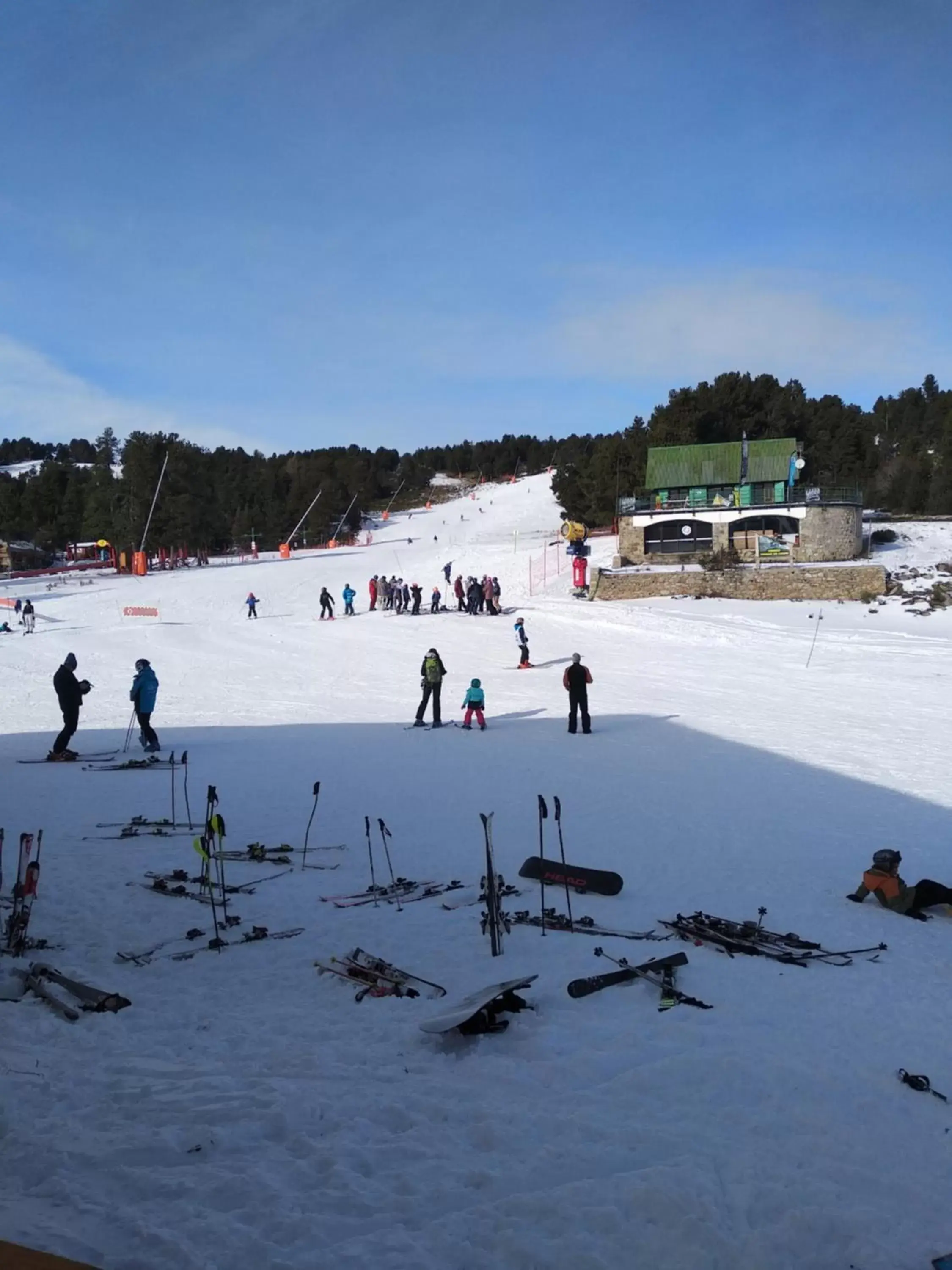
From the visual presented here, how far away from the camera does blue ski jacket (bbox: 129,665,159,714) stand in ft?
51.6

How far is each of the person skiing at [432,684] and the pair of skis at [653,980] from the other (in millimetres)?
11769

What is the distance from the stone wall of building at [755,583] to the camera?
127ft

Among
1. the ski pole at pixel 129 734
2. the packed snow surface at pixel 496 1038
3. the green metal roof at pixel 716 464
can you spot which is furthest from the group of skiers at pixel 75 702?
the green metal roof at pixel 716 464

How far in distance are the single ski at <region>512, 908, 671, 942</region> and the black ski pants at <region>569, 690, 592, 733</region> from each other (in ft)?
30.5

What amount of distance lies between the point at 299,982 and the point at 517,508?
83.7m

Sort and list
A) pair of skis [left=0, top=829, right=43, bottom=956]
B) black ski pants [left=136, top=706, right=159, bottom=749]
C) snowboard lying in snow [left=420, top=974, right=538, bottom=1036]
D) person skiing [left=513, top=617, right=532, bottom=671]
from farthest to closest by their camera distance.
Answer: person skiing [left=513, top=617, right=532, bottom=671], black ski pants [left=136, top=706, right=159, bottom=749], pair of skis [left=0, top=829, right=43, bottom=956], snowboard lying in snow [left=420, top=974, right=538, bottom=1036]

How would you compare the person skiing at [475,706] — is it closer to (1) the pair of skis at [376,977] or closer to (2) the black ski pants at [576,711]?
(2) the black ski pants at [576,711]

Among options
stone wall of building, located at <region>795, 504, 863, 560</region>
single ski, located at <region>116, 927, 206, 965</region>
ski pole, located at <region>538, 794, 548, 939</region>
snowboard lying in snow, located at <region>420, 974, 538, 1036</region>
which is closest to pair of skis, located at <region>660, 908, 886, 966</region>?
ski pole, located at <region>538, 794, 548, 939</region>

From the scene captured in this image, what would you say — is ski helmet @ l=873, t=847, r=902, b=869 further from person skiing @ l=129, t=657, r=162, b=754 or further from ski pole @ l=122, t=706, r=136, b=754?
ski pole @ l=122, t=706, r=136, b=754

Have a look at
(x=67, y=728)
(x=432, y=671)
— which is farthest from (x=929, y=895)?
(x=67, y=728)

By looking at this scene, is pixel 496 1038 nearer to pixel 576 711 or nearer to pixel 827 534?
pixel 576 711

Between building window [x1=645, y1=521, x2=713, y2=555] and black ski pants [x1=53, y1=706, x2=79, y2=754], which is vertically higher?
building window [x1=645, y1=521, x2=713, y2=555]

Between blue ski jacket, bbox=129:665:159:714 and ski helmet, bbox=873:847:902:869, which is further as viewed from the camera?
blue ski jacket, bbox=129:665:159:714

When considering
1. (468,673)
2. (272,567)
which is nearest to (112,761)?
(468,673)
